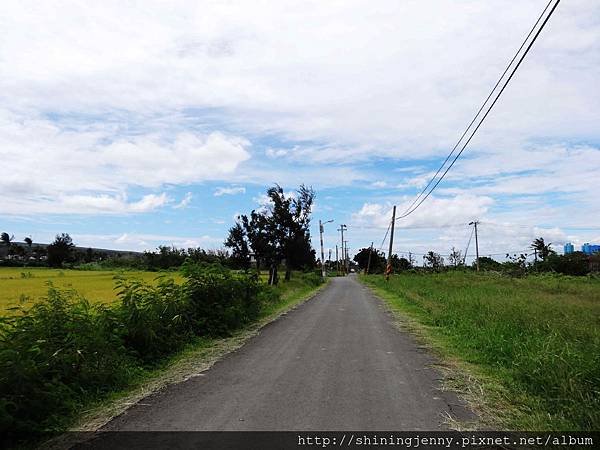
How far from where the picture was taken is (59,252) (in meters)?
79.8

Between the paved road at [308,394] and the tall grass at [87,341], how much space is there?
33.2 inches

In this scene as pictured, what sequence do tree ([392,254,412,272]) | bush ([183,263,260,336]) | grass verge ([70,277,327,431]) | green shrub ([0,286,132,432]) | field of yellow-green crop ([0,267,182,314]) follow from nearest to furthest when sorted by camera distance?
green shrub ([0,286,132,432]) → grass verge ([70,277,327,431]) → field of yellow-green crop ([0,267,182,314]) → bush ([183,263,260,336]) → tree ([392,254,412,272])

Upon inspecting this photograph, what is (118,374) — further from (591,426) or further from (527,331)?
(527,331)

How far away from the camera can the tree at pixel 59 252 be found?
79312 millimetres

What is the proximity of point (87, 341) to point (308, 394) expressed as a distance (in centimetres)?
337

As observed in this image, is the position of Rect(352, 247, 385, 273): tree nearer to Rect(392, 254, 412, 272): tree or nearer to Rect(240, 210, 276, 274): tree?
Rect(392, 254, 412, 272): tree

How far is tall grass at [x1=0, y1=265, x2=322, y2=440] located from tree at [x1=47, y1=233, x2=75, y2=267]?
74689mm

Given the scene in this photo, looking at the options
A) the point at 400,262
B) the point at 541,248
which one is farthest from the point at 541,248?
the point at 400,262

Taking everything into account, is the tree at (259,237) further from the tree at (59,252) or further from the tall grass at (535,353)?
the tree at (59,252)

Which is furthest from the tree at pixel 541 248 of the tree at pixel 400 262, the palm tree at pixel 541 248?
the tree at pixel 400 262

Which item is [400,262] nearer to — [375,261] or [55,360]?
[375,261]

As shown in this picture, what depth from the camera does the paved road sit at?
5.66 meters

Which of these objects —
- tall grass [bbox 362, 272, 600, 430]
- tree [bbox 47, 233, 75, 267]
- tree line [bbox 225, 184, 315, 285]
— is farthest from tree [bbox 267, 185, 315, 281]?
tree [bbox 47, 233, 75, 267]

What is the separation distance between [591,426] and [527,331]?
19.9ft
